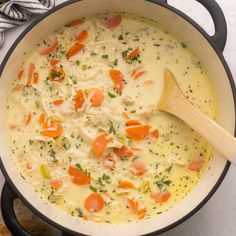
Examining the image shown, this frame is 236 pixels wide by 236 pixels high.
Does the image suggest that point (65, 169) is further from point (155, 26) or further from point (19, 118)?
point (155, 26)

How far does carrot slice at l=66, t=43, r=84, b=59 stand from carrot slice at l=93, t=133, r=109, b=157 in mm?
314

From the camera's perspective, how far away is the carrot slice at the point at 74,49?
2.22 meters

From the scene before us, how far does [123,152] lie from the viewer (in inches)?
85.0

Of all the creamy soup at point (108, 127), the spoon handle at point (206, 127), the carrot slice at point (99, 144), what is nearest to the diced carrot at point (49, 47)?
the creamy soup at point (108, 127)

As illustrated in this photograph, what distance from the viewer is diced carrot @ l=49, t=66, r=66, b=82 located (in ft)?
7.22

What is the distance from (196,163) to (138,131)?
0.80ft

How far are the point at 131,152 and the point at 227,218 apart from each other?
48 centimetres

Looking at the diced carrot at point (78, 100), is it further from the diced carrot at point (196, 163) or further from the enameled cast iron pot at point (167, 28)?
the diced carrot at point (196, 163)

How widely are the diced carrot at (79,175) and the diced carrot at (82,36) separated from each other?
0.46 meters

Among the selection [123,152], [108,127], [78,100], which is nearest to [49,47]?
[78,100]

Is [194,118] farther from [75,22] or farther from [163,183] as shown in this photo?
[75,22]

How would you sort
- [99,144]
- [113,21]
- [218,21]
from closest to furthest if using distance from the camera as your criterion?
1. [218,21]
2. [99,144]
3. [113,21]

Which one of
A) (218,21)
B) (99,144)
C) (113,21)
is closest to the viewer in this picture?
(218,21)

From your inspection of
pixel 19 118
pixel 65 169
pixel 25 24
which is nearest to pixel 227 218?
pixel 65 169
